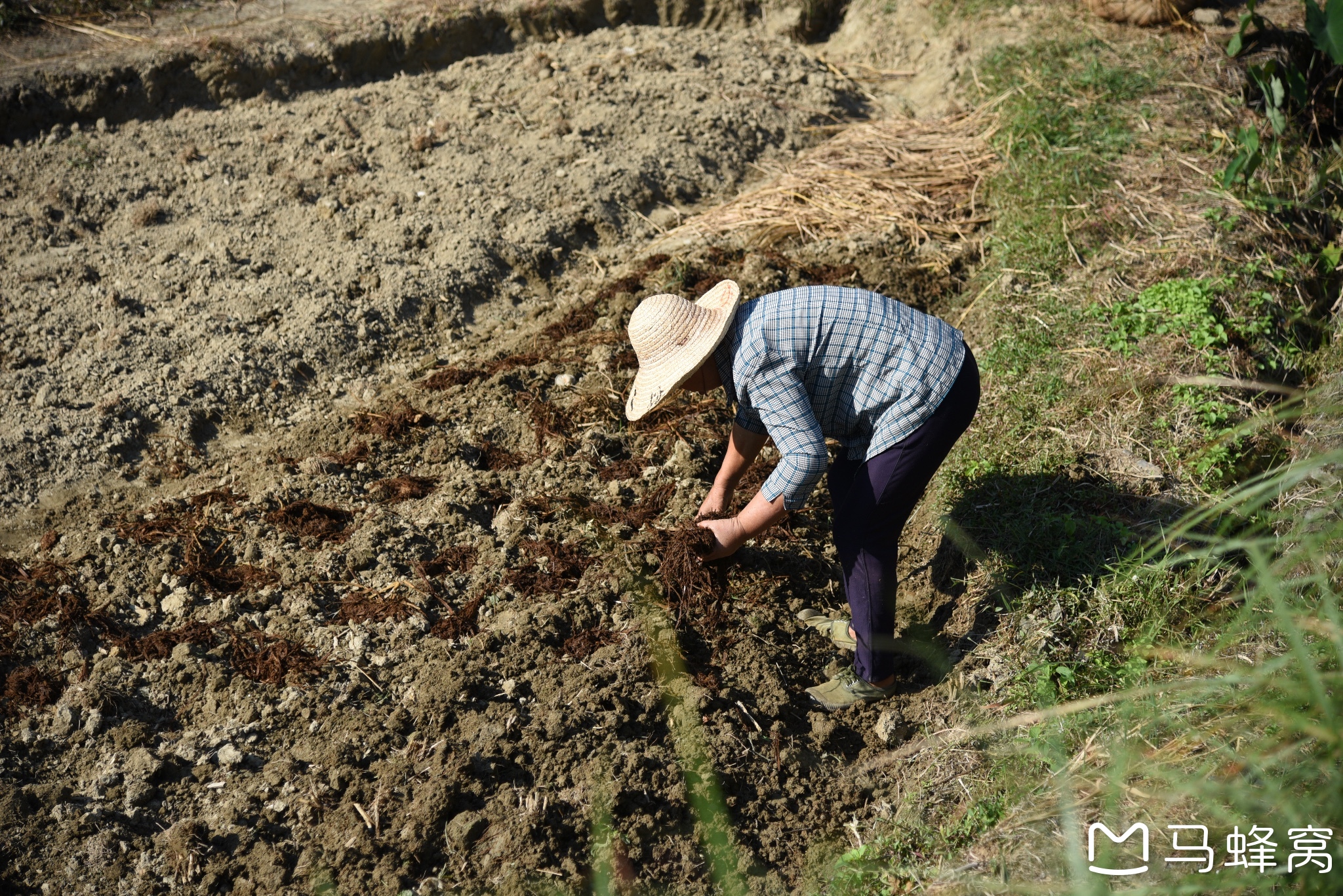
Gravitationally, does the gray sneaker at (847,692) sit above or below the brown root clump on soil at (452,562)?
below

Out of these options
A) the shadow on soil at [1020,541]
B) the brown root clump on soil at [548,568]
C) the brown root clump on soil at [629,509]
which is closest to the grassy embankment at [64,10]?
the brown root clump on soil at [629,509]

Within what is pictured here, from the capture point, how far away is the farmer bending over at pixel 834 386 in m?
2.76

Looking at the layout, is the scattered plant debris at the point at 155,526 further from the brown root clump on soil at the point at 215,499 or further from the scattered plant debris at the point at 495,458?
the scattered plant debris at the point at 495,458

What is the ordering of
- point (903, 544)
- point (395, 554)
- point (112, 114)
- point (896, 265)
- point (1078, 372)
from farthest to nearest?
point (112, 114) → point (896, 265) → point (1078, 372) → point (903, 544) → point (395, 554)

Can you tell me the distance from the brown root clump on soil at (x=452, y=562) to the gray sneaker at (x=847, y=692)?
1358mm

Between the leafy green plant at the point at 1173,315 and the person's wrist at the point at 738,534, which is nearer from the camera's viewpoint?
the person's wrist at the point at 738,534

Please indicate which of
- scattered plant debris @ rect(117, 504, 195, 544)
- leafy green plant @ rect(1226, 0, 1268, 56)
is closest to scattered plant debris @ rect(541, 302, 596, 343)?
scattered plant debris @ rect(117, 504, 195, 544)

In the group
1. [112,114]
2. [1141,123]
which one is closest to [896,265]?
[1141,123]

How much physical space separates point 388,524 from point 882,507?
1.94m

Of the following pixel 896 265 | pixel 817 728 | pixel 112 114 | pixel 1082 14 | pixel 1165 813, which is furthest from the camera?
pixel 1082 14

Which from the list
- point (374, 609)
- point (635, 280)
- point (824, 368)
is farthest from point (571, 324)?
point (824, 368)

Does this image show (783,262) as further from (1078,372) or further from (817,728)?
(817,728)

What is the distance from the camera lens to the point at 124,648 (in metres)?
3.33

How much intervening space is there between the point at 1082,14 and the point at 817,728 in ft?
18.8
